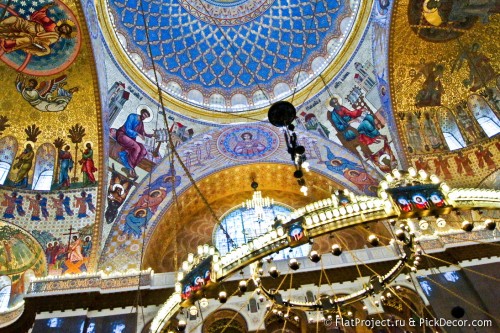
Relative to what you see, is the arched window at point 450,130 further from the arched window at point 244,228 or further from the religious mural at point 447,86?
the arched window at point 244,228

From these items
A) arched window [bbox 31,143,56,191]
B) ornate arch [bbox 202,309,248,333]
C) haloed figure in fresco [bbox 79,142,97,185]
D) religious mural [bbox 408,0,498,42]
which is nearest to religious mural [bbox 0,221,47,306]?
arched window [bbox 31,143,56,191]

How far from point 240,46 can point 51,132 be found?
701 centimetres

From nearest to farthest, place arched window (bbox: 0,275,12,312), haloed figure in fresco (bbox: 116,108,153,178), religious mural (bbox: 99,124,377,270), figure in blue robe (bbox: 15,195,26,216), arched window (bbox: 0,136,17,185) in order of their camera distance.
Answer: arched window (bbox: 0,275,12,312)
figure in blue robe (bbox: 15,195,26,216)
arched window (bbox: 0,136,17,185)
religious mural (bbox: 99,124,377,270)
haloed figure in fresco (bbox: 116,108,153,178)

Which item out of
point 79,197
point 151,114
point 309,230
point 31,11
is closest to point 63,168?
point 79,197

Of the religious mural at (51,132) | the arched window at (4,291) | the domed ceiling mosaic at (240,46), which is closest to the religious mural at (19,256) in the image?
the arched window at (4,291)

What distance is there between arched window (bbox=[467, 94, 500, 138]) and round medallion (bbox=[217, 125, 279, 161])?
6.02 metres

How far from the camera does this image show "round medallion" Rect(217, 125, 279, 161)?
1391cm

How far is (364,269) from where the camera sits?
1112 cm

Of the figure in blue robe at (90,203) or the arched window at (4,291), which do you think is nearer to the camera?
the arched window at (4,291)

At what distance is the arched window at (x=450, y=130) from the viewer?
12.6 metres

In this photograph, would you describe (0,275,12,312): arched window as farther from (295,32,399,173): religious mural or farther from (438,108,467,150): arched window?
(438,108,467,150): arched window

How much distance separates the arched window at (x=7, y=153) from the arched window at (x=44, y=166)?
62 centimetres

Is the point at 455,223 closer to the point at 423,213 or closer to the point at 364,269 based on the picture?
the point at 364,269

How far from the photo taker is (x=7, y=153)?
38.3 ft
